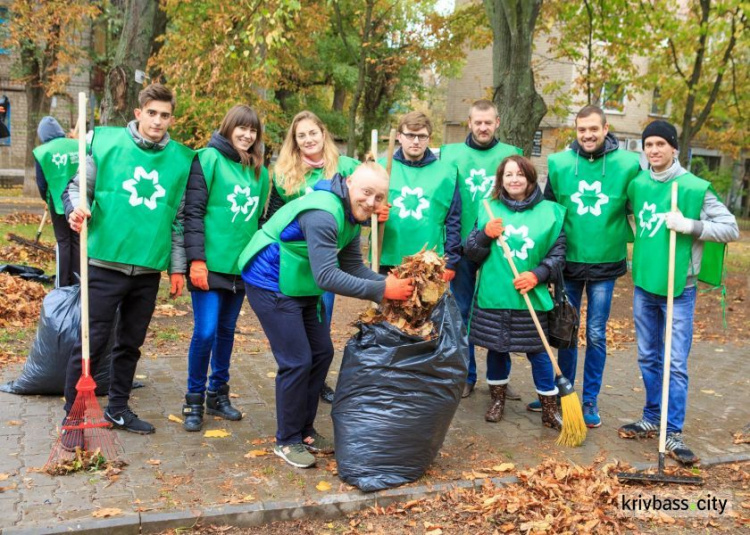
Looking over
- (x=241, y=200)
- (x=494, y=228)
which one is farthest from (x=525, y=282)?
(x=241, y=200)

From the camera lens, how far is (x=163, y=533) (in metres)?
3.39

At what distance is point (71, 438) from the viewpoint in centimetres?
396

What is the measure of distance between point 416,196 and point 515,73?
4527 millimetres

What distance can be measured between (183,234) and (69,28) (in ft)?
57.5

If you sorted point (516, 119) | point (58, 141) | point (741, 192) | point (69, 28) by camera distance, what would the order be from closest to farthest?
point (58, 141), point (516, 119), point (69, 28), point (741, 192)

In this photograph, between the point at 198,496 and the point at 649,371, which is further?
the point at 649,371

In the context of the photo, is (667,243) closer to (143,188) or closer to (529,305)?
(529,305)

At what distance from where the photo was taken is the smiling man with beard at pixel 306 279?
3.69m

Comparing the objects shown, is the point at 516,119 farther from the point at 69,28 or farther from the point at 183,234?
the point at 69,28

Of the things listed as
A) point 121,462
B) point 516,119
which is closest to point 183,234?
point 121,462

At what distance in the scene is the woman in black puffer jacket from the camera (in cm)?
478

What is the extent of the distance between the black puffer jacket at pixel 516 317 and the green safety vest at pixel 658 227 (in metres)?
0.49

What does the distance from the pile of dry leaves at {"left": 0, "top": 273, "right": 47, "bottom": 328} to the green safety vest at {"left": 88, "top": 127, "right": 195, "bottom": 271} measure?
3.01m

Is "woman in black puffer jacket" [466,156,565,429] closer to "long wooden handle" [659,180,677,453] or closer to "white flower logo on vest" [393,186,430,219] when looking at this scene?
"white flower logo on vest" [393,186,430,219]
